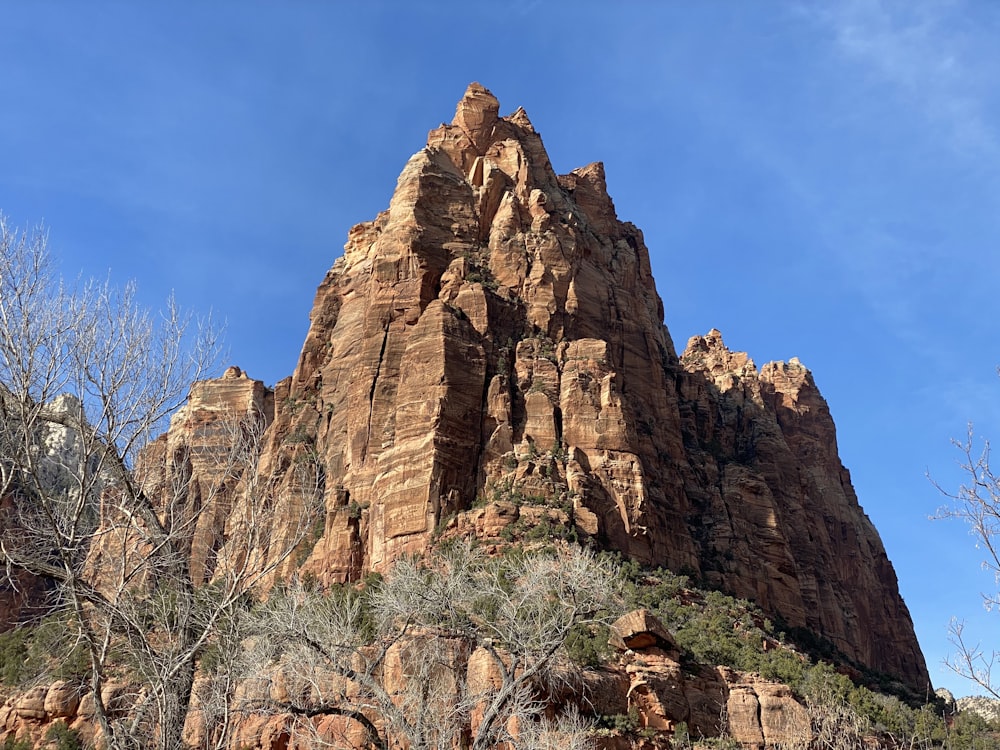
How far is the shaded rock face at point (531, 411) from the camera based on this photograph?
60.0 metres

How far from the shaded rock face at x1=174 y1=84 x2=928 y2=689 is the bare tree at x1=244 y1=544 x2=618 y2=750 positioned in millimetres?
18192

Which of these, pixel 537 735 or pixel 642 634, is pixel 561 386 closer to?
pixel 642 634

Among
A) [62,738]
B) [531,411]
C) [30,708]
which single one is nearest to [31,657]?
[30,708]

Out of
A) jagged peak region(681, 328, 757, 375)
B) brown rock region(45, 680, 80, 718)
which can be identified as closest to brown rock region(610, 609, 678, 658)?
brown rock region(45, 680, 80, 718)

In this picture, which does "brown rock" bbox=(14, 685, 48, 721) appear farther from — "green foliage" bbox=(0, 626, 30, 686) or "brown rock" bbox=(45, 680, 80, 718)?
"green foliage" bbox=(0, 626, 30, 686)

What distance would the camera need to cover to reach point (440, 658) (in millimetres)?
34562

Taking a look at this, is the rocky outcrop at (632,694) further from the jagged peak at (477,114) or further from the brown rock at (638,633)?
the jagged peak at (477,114)

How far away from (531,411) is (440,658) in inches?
1213

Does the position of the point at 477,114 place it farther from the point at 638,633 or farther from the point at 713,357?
the point at 638,633

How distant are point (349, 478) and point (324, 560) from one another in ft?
20.1

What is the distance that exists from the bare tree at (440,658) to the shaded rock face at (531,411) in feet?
59.7

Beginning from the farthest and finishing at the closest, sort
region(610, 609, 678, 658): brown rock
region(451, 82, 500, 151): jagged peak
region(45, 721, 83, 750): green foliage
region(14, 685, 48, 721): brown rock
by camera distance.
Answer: region(451, 82, 500, 151): jagged peak → region(14, 685, 48, 721): brown rock → region(45, 721, 83, 750): green foliage → region(610, 609, 678, 658): brown rock

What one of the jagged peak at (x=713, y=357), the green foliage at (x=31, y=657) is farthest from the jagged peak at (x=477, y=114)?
the green foliage at (x=31, y=657)

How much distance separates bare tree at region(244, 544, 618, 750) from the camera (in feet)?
88.4
